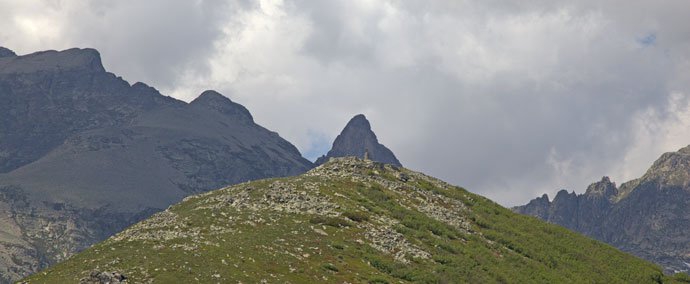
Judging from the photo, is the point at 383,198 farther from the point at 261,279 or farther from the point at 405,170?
the point at 261,279

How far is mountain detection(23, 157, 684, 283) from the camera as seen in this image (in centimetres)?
7756

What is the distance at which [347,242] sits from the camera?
98062mm

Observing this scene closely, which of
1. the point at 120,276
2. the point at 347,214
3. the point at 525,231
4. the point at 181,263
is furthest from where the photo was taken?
the point at 525,231

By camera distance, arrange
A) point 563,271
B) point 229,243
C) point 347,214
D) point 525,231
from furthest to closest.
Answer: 1. point 525,231
2. point 563,271
3. point 347,214
4. point 229,243

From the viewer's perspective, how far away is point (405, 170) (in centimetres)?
16575

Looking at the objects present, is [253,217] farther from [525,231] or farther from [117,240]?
[525,231]

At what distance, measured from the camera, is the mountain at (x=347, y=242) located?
7756 centimetres

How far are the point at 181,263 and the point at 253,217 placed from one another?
25.4m

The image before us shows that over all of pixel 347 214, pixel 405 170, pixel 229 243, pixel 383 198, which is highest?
pixel 405 170

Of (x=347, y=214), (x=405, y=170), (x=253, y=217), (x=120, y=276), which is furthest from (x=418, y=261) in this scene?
(x=405, y=170)

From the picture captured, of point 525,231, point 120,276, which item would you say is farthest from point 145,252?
point 525,231

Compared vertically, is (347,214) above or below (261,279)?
above

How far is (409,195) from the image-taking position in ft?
450

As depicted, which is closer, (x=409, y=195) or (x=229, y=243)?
(x=229, y=243)
